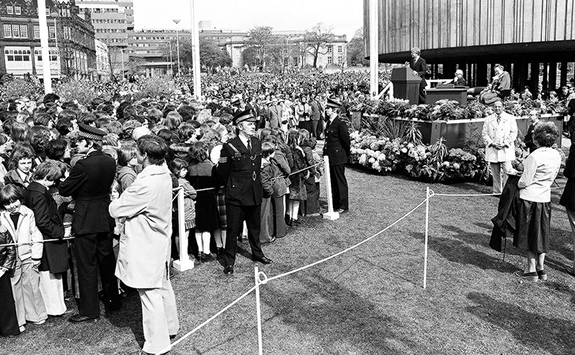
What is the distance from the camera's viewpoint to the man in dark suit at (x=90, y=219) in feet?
20.3

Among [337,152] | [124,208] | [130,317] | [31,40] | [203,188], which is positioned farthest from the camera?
[31,40]

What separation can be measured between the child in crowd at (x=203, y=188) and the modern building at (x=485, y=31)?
65.6 ft

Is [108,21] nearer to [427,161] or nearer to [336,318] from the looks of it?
[427,161]

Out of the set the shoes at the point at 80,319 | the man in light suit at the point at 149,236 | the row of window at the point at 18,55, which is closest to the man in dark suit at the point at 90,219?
the shoes at the point at 80,319

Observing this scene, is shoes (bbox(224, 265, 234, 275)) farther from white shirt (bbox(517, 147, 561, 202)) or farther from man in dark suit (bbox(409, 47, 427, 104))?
man in dark suit (bbox(409, 47, 427, 104))

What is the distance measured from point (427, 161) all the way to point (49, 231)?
33.7ft

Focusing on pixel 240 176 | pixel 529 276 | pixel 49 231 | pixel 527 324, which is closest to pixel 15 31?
pixel 240 176

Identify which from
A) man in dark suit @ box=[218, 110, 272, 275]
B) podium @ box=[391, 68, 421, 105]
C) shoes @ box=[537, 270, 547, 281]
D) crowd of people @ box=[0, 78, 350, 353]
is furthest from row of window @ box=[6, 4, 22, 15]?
shoes @ box=[537, 270, 547, 281]

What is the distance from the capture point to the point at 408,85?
17.8m

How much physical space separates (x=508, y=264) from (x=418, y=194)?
5025 mm

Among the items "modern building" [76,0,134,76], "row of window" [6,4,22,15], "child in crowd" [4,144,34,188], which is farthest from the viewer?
"modern building" [76,0,134,76]

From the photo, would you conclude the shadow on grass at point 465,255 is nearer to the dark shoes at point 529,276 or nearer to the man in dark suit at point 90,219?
the dark shoes at point 529,276

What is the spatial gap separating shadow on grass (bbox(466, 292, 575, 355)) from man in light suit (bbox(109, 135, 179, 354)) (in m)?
3.58

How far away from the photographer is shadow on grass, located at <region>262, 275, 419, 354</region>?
588 cm
